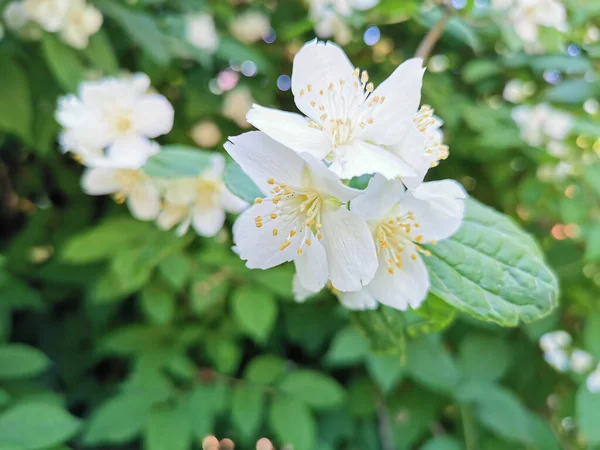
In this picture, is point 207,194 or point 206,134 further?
point 206,134

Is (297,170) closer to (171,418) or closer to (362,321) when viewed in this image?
(362,321)

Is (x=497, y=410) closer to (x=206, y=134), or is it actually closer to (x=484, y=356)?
(x=484, y=356)

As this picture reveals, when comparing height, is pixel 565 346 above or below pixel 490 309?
below

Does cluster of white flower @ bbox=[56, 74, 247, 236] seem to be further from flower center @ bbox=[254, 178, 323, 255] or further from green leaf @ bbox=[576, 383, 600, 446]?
green leaf @ bbox=[576, 383, 600, 446]

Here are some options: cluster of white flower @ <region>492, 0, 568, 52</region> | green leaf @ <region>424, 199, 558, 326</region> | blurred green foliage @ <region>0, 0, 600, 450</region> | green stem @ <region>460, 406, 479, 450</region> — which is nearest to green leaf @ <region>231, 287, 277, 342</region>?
blurred green foliage @ <region>0, 0, 600, 450</region>

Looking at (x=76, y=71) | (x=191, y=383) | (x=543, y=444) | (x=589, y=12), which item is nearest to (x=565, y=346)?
(x=543, y=444)

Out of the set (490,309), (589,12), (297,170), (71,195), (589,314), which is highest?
(297,170)

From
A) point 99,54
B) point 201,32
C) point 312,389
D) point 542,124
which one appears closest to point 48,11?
point 99,54
